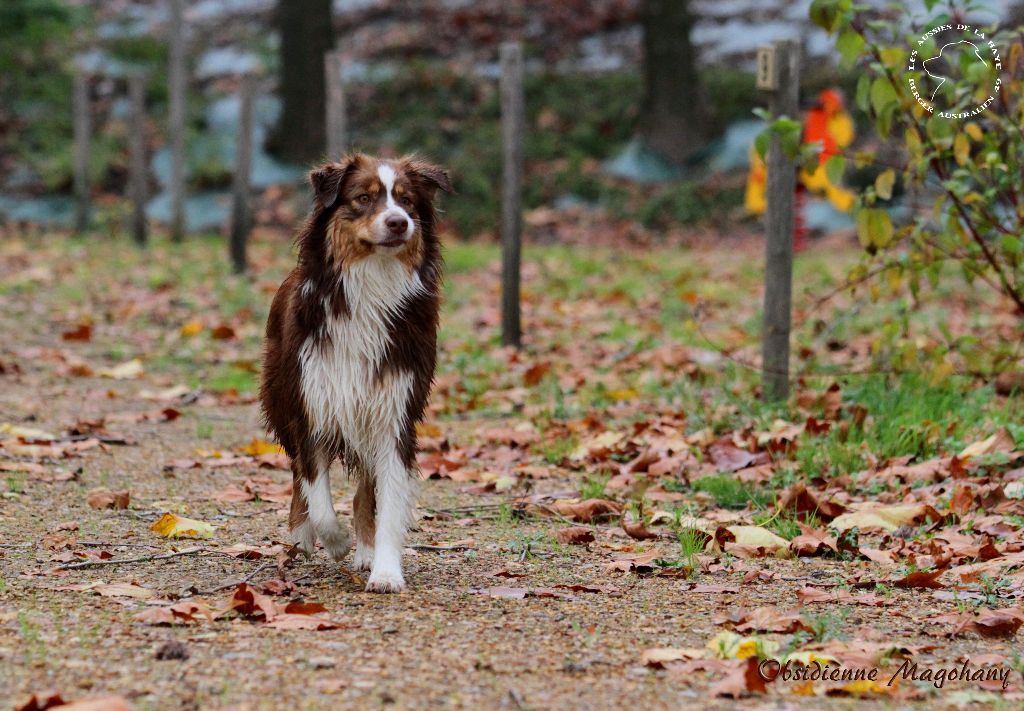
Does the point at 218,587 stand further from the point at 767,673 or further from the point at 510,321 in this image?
the point at 510,321

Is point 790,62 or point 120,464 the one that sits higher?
point 790,62

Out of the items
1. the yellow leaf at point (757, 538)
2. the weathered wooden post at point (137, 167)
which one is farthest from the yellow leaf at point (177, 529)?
the weathered wooden post at point (137, 167)

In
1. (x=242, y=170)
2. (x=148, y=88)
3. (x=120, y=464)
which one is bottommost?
(x=120, y=464)

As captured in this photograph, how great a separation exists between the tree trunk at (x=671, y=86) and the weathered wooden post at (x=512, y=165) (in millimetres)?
8853

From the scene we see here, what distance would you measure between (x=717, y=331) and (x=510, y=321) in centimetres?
183

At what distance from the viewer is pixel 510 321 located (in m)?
9.84

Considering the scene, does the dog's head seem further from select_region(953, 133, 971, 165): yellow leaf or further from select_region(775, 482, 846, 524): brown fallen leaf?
select_region(953, 133, 971, 165): yellow leaf

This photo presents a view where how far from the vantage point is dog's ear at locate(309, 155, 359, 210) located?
4.84m

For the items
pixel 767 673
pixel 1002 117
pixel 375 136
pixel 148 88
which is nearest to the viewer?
pixel 767 673

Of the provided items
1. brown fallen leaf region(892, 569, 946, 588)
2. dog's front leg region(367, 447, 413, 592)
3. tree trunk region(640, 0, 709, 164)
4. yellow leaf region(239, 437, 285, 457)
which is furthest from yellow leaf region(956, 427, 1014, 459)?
tree trunk region(640, 0, 709, 164)

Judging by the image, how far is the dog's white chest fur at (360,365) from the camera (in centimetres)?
481

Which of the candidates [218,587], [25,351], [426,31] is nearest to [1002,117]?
[218,587]

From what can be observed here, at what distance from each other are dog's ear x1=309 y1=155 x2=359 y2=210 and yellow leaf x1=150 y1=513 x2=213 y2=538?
1450 millimetres

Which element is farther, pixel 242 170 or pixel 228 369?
pixel 242 170
